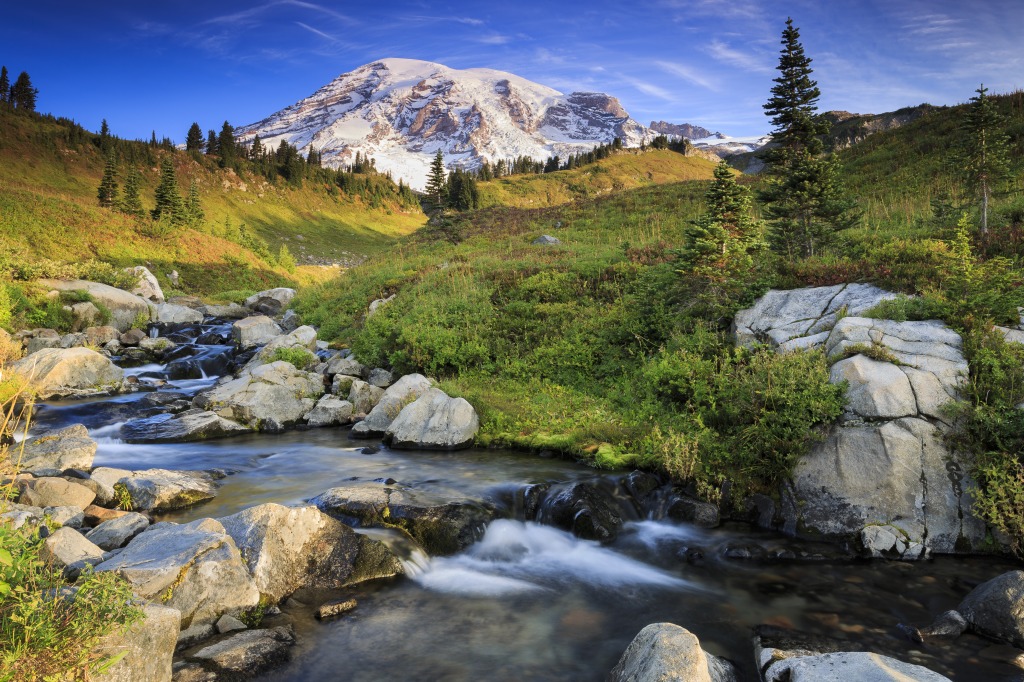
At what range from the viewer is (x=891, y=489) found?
831 cm

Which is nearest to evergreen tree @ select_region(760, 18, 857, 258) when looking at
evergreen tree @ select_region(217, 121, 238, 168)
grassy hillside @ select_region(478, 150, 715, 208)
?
grassy hillside @ select_region(478, 150, 715, 208)

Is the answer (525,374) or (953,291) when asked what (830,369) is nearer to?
(953,291)

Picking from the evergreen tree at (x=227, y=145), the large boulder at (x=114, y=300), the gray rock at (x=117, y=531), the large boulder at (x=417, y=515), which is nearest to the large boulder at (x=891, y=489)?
the large boulder at (x=417, y=515)

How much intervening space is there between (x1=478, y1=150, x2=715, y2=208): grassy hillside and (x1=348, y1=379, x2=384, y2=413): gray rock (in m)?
87.6

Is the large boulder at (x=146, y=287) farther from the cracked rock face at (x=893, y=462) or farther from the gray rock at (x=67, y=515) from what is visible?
the cracked rock face at (x=893, y=462)

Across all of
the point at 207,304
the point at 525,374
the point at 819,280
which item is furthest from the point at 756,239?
the point at 207,304

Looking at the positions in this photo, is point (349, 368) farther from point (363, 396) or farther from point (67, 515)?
point (67, 515)

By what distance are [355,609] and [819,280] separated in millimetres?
12218

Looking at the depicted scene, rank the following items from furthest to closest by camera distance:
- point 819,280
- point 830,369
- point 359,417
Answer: point 359,417
point 819,280
point 830,369

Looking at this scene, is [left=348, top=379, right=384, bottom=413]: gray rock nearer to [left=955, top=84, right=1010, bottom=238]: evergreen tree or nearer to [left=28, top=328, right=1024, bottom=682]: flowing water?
[left=28, top=328, right=1024, bottom=682]: flowing water

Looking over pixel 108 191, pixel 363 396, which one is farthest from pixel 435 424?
pixel 108 191

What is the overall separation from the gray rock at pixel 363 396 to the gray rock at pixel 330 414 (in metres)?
0.28

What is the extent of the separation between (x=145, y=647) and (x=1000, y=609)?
8.90 metres

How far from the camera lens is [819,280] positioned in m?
13.0
